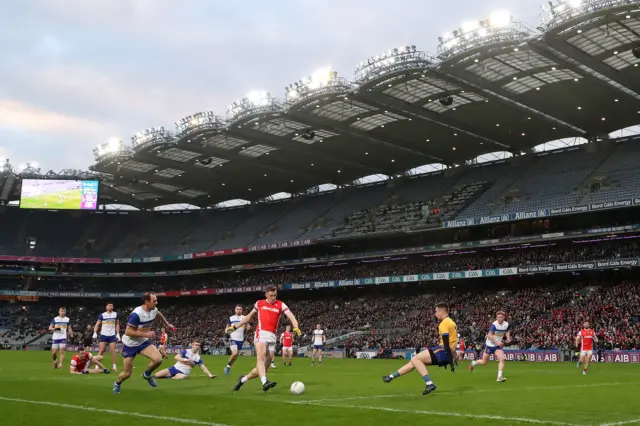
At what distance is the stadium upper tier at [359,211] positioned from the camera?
5634 centimetres

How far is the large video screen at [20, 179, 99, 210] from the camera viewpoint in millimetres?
73500

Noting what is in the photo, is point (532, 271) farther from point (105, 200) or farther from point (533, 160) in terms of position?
point (105, 200)

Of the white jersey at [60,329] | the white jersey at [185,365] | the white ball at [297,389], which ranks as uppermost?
the white jersey at [60,329]

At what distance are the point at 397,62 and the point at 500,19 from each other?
7396 mm

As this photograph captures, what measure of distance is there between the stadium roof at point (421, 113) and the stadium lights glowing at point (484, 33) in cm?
6

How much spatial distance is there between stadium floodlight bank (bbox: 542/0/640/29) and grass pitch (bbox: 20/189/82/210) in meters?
53.4

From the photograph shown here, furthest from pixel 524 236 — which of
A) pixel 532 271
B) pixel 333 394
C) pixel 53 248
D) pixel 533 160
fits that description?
pixel 53 248

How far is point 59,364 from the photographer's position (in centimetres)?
2830

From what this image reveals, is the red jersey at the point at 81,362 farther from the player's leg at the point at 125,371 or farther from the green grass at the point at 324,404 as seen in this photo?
the player's leg at the point at 125,371

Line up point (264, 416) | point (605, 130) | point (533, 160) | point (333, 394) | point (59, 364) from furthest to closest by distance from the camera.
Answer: point (533, 160) < point (605, 130) < point (59, 364) < point (333, 394) < point (264, 416)

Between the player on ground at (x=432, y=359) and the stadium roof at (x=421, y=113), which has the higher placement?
the stadium roof at (x=421, y=113)

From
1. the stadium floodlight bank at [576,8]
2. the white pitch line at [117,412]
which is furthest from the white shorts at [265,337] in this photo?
the stadium floodlight bank at [576,8]

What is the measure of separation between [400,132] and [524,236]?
1359 centimetres

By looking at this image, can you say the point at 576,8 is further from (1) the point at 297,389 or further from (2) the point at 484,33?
(1) the point at 297,389
